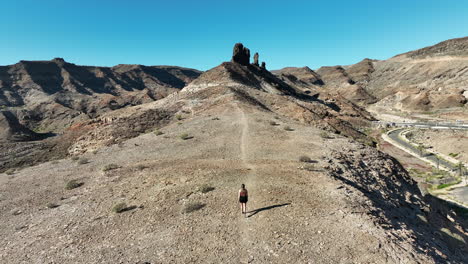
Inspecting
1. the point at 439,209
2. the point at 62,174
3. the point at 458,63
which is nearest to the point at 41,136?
the point at 62,174

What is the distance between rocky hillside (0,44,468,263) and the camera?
9414 mm

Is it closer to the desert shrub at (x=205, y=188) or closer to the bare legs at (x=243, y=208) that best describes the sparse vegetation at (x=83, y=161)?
the desert shrub at (x=205, y=188)

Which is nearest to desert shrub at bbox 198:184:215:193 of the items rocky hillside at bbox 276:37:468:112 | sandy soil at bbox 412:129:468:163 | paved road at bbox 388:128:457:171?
paved road at bbox 388:128:457:171

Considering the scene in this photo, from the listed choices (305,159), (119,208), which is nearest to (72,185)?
(119,208)

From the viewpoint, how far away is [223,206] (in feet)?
39.8

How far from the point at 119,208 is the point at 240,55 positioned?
72759mm

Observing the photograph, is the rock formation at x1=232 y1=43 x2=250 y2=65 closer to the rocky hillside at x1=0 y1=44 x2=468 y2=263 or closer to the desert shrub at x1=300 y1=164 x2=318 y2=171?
the rocky hillside at x1=0 y1=44 x2=468 y2=263

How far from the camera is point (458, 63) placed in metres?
109

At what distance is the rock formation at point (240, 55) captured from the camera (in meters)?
79.1

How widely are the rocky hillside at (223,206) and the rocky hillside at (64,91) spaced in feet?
272

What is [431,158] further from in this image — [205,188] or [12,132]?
[12,132]

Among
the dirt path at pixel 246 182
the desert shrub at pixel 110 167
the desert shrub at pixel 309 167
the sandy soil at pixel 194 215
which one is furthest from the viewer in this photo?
the desert shrub at pixel 110 167

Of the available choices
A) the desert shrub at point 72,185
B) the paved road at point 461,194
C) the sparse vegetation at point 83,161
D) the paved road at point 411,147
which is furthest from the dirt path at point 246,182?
the paved road at point 411,147

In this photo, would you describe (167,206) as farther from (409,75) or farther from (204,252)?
(409,75)
